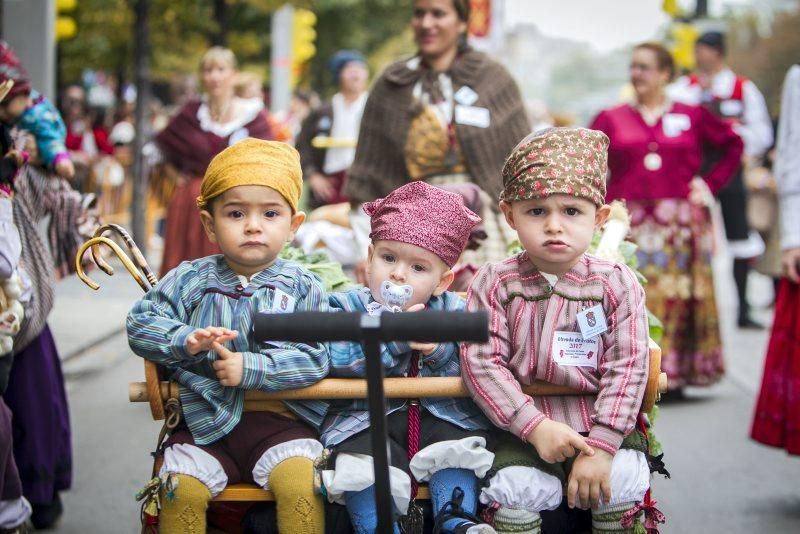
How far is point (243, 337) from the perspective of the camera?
352cm

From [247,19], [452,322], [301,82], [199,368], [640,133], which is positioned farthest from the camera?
[301,82]

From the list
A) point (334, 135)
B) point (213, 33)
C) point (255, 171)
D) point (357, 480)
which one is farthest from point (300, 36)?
point (357, 480)

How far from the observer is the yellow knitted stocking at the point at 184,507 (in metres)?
3.32

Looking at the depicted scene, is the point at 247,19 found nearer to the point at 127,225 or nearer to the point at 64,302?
the point at 127,225

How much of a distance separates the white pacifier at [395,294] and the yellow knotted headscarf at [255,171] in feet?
1.24

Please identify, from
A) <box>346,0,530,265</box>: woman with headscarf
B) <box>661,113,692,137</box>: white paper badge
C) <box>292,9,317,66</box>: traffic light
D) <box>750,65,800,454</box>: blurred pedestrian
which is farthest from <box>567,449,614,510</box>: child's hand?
<box>292,9,317,66</box>: traffic light

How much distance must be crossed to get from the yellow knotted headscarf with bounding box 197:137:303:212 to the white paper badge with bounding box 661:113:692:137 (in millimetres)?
4688

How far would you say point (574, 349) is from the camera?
3.46 metres

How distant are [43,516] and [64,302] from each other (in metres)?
7.18

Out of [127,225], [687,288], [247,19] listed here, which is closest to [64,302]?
[687,288]

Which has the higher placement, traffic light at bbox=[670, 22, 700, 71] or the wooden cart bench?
traffic light at bbox=[670, 22, 700, 71]

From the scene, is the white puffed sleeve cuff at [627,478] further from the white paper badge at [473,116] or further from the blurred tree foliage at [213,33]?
the blurred tree foliage at [213,33]

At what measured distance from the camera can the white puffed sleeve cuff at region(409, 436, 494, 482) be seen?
3.38m

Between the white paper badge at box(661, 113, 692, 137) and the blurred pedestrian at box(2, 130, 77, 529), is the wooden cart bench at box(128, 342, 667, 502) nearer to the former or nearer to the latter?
the blurred pedestrian at box(2, 130, 77, 529)
